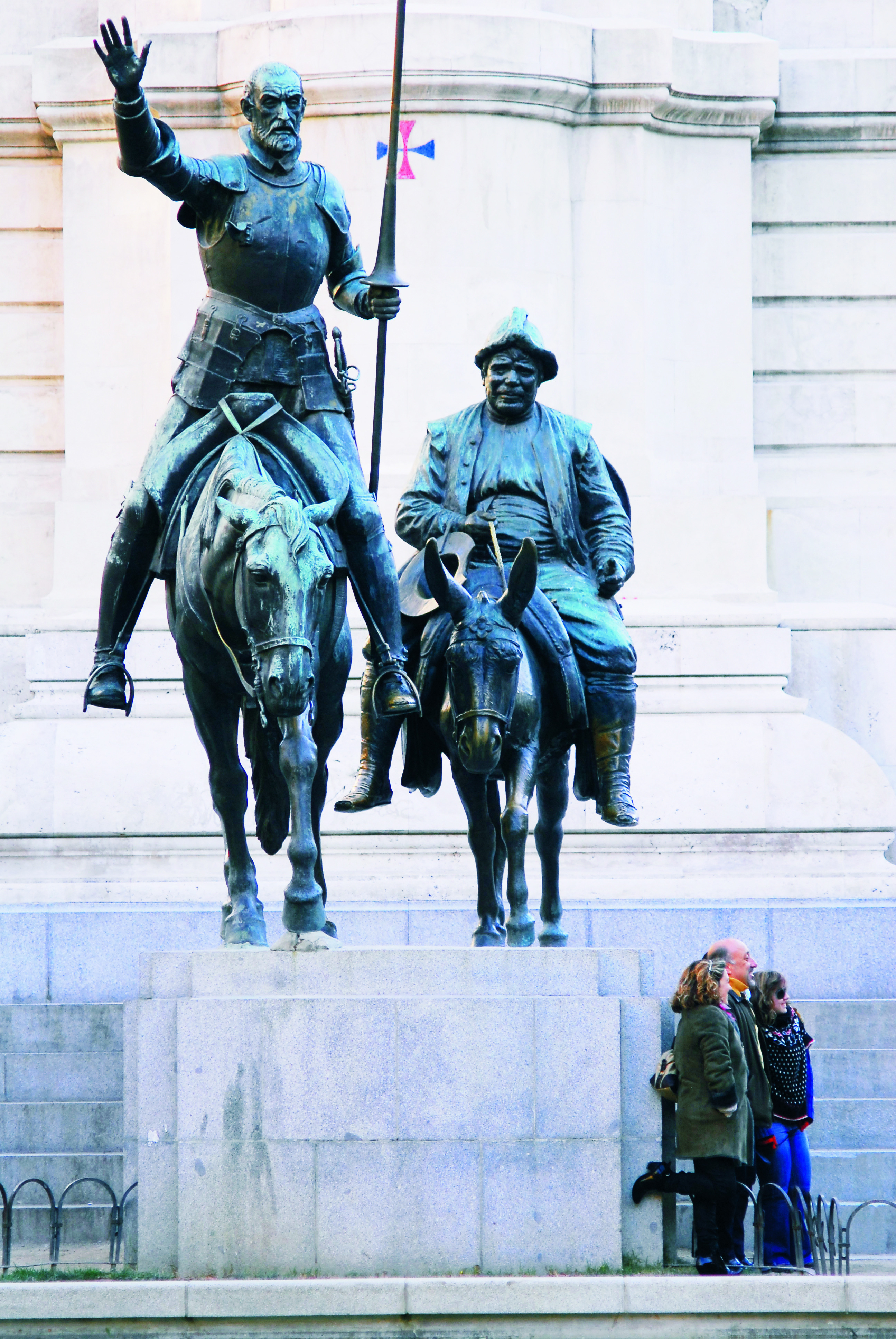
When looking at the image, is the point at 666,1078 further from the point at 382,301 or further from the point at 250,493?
the point at 382,301

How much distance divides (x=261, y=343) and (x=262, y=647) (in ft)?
6.36

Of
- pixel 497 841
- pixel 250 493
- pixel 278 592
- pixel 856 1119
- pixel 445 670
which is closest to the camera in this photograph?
pixel 278 592

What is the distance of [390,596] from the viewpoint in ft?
42.2

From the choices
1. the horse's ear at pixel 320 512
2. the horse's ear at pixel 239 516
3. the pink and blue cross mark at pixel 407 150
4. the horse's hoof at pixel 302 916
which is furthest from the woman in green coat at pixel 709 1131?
the pink and blue cross mark at pixel 407 150

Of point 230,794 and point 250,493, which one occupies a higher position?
point 250,493

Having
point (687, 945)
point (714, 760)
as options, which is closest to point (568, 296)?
point (714, 760)

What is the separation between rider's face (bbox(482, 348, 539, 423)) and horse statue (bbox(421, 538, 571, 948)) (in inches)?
50.8

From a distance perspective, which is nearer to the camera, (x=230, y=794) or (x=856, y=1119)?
(x=230, y=794)

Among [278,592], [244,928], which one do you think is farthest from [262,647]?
[244,928]

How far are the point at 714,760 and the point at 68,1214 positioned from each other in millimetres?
6799

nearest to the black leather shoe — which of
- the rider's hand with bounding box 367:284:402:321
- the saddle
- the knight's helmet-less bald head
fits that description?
the saddle

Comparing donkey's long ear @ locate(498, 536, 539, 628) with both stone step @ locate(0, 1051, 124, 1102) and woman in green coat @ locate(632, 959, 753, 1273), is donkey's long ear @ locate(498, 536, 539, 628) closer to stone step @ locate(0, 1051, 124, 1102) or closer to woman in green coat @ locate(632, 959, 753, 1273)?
woman in green coat @ locate(632, 959, 753, 1273)

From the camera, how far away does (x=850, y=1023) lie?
49.0 feet

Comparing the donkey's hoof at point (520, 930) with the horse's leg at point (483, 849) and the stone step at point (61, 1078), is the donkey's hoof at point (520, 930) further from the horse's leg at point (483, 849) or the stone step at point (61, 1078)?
the stone step at point (61, 1078)
